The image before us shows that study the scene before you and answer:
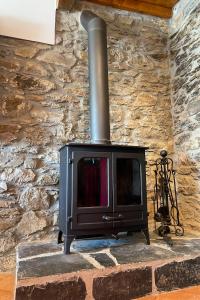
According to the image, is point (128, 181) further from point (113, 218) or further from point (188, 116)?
point (188, 116)

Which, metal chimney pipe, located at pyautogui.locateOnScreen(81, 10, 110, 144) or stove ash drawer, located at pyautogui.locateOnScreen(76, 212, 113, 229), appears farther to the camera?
metal chimney pipe, located at pyautogui.locateOnScreen(81, 10, 110, 144)

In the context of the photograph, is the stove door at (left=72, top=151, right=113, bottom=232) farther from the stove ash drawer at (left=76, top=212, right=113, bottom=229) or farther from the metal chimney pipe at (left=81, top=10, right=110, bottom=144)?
the metal chimney pipe at (left=81, top=10, right=110, bottom=144)

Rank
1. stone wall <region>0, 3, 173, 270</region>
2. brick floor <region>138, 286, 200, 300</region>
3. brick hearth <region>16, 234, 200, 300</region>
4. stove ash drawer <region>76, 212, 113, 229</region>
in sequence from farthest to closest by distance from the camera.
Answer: stone wall <region>0, 3, 173, 270</region> < stove ash drawer <region>76, 212, 113, 229</region> < brick floor <region>138, 286, 200, 300</region> < brick hearth <region>16, 234, 200, 300</region>

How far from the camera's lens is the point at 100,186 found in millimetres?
1897

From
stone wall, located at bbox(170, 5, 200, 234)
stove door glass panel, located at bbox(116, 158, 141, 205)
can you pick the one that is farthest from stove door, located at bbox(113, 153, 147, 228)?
stone wall, located at bbox(170, 5, 200, 234)

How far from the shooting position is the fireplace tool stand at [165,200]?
2150 mm

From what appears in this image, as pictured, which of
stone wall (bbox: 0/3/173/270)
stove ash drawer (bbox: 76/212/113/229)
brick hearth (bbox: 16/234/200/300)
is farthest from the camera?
stone wall (bbox: 0/3/173/270)

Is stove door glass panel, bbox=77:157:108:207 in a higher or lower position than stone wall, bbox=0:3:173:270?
lower

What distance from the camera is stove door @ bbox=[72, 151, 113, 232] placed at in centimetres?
175

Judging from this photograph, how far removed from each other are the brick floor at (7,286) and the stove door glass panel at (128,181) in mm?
977

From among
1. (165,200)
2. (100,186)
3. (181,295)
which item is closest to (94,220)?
(100,186)

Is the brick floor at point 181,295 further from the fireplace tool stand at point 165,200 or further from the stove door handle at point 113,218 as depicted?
the stove door handle at point 113,218

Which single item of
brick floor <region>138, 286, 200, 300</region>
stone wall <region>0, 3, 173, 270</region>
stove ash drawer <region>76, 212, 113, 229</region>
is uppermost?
stone wall <region>0, 3, 173, 270</region>

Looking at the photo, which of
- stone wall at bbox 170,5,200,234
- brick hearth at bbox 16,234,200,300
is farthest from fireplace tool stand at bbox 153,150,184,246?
brick hearth at bbox 16,234,200,300
